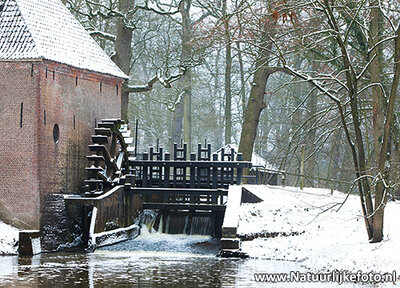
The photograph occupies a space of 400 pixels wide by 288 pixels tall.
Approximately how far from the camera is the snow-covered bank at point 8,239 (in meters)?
12.9

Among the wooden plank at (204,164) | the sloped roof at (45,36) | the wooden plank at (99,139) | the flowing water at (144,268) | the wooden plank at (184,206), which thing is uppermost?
the sloped roof at (45,36)

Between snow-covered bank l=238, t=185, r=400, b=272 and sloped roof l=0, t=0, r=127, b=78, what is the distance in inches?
197

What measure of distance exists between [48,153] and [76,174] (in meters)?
1.52

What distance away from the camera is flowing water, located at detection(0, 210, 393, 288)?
966 centimetres

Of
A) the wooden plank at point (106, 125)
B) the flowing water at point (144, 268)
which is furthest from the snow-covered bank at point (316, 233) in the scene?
the wooden plank at point (106, 125)

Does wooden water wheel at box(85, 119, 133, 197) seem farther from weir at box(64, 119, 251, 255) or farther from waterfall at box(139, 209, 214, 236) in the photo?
waterfall at box(139, 209, 214, 236)

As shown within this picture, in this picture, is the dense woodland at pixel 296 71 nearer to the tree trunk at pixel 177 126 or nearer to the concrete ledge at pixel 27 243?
the tree trunk at pixel 177 126

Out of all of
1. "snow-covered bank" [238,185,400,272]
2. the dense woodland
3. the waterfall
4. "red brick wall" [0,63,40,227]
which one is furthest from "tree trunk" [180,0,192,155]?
"red brick wall" [0,63,40,227]

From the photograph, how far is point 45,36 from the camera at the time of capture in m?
14.6

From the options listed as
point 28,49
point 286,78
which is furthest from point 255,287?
point 286,78

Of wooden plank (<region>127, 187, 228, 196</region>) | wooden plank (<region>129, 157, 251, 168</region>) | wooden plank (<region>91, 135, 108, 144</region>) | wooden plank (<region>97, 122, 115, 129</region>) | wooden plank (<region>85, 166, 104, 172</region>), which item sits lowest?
wooden plank (<region>127, 187, 228, 196</region>)

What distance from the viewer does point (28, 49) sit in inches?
548

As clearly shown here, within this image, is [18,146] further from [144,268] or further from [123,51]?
[123,51]

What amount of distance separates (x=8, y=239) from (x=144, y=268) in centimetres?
343
